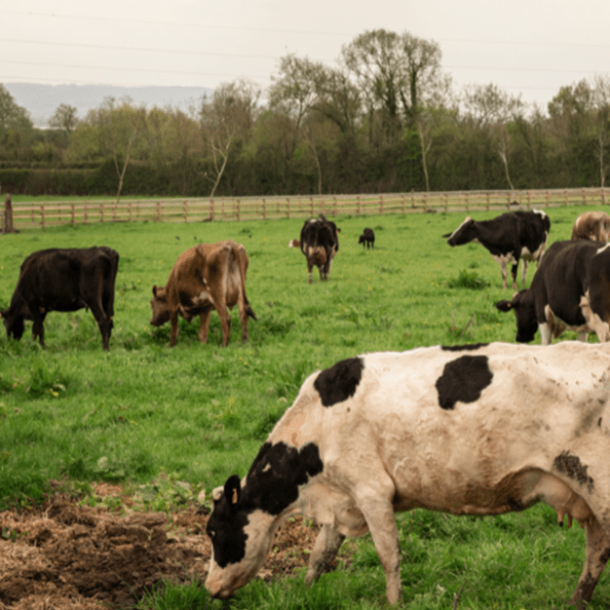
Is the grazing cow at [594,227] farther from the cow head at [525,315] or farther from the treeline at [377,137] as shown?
the treeline at [377,137]

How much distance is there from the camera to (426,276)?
1588 cm

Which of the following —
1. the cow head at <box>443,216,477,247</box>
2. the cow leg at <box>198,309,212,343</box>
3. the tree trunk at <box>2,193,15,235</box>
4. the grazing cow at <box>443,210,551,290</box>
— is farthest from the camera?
the tree trunk at <box>2,193,15,235</box>

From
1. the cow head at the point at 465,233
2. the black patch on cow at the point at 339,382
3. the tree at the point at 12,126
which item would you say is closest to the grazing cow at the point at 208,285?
the black patch on cow at the point at 339,382

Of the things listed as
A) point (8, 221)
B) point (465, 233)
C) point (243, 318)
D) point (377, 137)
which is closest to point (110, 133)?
point (377, 137)

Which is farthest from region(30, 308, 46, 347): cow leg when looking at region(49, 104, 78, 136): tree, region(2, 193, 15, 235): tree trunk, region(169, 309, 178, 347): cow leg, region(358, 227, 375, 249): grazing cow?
region(49, 104, 78, 136): tree

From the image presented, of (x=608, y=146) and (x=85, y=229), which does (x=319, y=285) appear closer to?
(x=85, y=229)

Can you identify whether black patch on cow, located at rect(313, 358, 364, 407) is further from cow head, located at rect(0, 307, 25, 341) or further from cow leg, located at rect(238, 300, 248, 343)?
cow head, located at rect(0, 307, 25, 341)

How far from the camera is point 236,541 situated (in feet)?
12.0

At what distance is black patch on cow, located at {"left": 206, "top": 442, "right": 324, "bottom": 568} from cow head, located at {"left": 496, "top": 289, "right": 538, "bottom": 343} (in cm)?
644

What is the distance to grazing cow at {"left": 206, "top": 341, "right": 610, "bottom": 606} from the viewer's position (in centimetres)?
305

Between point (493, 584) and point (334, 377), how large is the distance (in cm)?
163

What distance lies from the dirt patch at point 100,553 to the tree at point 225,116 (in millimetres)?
56083

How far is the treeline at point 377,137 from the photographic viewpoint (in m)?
54.9

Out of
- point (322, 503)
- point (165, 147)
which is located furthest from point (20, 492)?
point (165, 147)
